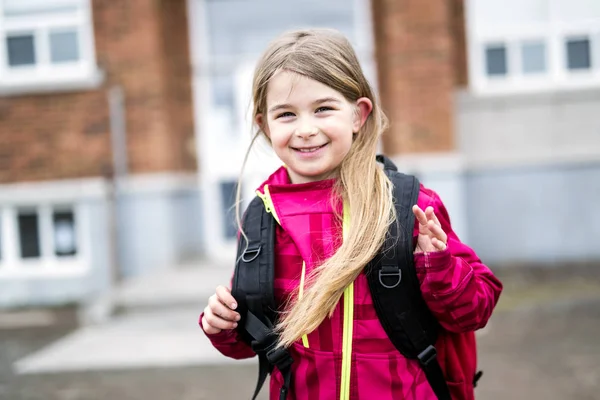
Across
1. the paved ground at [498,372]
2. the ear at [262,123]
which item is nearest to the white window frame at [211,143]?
the paved ground at [498,372]

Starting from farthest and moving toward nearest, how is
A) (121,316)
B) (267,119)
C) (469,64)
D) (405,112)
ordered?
(469,64) < (405,112) < (121,316) < (267,119)

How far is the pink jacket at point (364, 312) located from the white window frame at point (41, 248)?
18.9 feet

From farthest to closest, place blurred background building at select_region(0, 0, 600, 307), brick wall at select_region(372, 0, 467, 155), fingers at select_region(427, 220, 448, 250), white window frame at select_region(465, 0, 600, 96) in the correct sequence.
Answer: white window frame at select_region(465, 0, 600, 96)
blurred background building at select_region(0, 0, 600, 307)
brick wall at select_region(372, 0, 467, 155)
fingers at select_region(427, 220, 448, 250)

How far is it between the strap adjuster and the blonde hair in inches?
10.1

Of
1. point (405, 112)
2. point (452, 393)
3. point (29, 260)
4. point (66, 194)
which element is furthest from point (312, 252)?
point (29, 260)

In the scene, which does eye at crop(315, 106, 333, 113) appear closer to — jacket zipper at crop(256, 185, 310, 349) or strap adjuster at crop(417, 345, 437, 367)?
jacket zipper at crop(256, 185, 310, 349)

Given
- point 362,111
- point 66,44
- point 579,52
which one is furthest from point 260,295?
point 579,52

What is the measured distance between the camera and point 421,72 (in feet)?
21.7

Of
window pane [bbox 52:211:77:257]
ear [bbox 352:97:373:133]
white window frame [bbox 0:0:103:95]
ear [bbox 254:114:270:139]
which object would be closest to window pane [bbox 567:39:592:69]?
white window frame [bbox 0:0:103:95]

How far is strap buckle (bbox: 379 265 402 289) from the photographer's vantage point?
4.87 feet

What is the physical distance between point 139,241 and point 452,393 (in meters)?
5.79

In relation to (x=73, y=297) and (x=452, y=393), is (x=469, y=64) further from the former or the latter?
(x=452, y=393)

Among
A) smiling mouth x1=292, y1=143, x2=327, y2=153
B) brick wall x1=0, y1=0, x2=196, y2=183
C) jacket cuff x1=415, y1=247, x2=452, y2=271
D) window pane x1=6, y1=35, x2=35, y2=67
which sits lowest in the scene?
jacket cuff x1=415, y1=247, x2=452, y2=271

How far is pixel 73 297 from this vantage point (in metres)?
6.79
